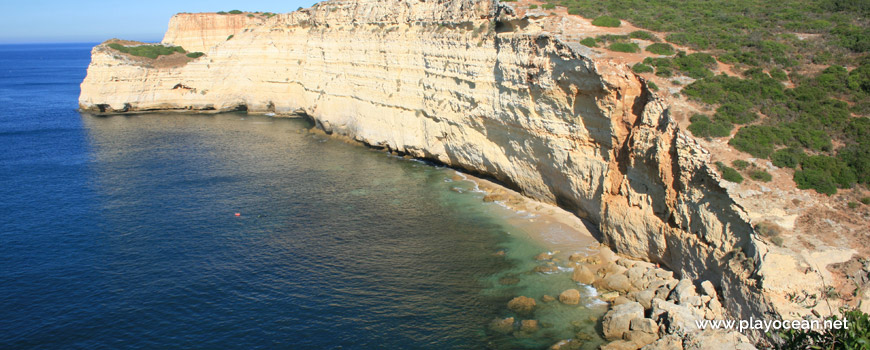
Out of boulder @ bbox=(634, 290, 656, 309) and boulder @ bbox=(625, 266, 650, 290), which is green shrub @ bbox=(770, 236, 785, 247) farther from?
boulder @ bbox=(625, 266, 650, 290)

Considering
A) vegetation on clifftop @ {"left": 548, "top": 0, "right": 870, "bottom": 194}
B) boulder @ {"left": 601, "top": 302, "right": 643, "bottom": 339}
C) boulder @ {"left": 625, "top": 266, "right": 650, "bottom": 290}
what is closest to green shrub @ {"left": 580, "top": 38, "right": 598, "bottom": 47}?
vegetation on clifftop @ {"left": 548, "top": 0, "right": 870, "bottom": 194}

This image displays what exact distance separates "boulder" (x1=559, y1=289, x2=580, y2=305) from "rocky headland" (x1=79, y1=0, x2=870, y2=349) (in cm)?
12

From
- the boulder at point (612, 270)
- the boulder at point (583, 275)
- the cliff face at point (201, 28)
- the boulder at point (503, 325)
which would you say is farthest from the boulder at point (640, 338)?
the cliff face at point (201, 28)

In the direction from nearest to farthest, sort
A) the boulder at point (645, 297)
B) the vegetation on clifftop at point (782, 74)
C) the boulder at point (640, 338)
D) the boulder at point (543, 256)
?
the boulder at point (640, 338) → the boulder at point (645, 297) → the vegetation on clifftop at point (782, 74) → the boulder at point (543, 256)

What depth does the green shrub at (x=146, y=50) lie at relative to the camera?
70500 mm

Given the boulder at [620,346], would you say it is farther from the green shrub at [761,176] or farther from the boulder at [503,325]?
the green shrub at [761,176]

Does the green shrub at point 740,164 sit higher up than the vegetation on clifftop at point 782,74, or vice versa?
the vegetation on clifftop at point 782,74

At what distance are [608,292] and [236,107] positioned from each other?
58048 mm

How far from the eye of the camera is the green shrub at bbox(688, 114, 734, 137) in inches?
933

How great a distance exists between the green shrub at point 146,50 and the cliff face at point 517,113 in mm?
15432

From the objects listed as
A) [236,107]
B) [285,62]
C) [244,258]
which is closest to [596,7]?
[244,258]

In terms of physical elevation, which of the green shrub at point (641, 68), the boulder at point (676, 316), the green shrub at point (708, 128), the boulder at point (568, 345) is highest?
the green shrub at point (641, 68)

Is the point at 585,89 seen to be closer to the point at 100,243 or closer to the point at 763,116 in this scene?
the point at 763,116

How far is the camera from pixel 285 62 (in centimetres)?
6450
